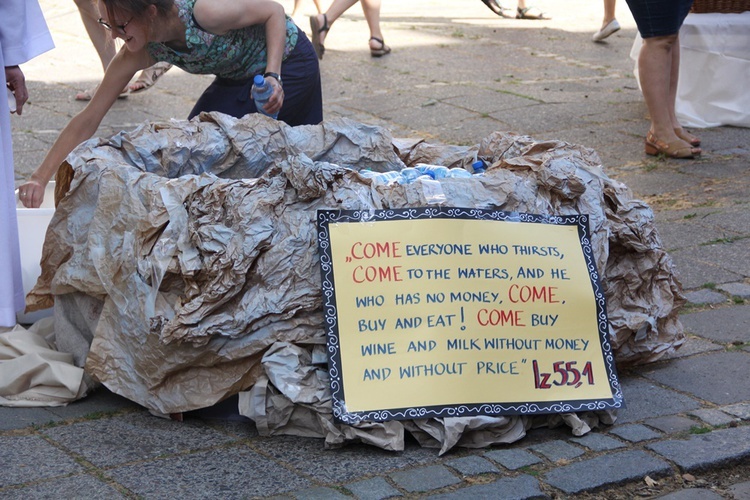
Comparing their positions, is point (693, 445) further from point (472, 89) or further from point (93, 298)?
point (472, 89)

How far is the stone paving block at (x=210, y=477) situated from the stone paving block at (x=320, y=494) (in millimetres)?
27

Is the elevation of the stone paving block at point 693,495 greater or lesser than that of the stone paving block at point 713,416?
lesser

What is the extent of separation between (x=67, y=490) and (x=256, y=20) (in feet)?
5.85

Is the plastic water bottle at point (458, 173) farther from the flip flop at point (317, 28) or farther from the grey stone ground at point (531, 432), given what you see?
the flip flop at point (317, 28)

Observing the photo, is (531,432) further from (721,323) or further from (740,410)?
(721,323)

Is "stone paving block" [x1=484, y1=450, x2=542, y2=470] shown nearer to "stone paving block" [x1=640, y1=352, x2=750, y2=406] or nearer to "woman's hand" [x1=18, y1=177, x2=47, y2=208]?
"stone paving block" [x1=640, y1=352, x2=750, y2=406]

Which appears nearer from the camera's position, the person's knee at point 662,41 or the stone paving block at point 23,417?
the stone paving block at point 23,417

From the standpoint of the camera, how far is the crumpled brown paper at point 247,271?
2768mm

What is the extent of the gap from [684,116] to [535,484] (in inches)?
172

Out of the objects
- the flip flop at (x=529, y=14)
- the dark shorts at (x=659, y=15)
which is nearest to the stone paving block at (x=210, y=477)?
the dark shorts at (x=659, y=15)

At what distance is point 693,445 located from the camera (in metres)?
2.77

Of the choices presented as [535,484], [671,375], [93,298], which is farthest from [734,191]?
[93,298]

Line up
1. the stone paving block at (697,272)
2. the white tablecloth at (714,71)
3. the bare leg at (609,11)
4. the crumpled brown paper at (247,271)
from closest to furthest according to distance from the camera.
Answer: the crumpled brown paper at (247,271) < the stone paving block at (697,272) < the white tablecloth at (714,71) < the bare leg at (609,11)

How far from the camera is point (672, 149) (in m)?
5.65
